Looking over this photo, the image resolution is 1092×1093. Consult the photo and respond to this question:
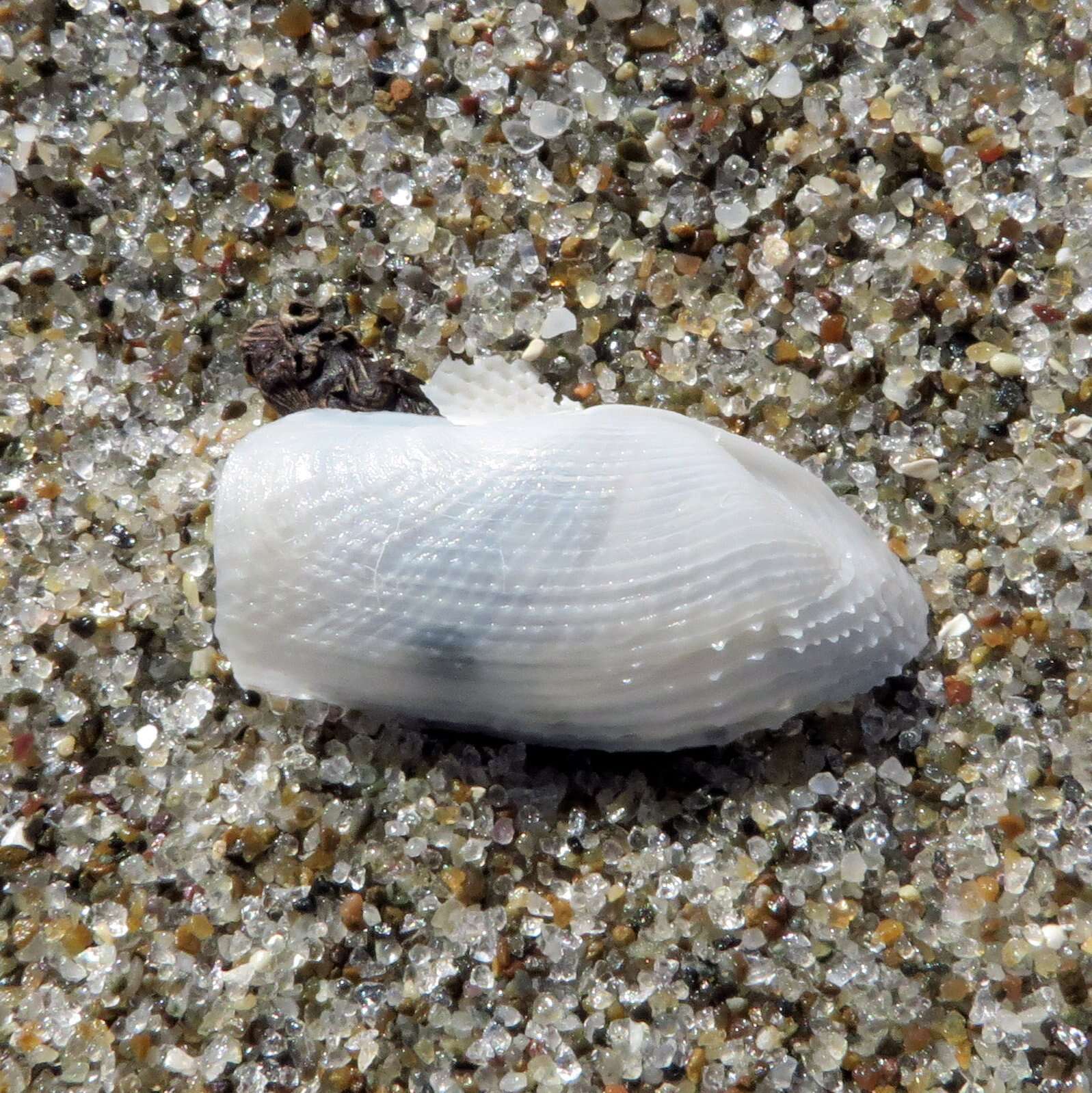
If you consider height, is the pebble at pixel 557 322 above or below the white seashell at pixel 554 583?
above

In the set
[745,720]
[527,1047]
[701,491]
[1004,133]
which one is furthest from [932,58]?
[527,1047]

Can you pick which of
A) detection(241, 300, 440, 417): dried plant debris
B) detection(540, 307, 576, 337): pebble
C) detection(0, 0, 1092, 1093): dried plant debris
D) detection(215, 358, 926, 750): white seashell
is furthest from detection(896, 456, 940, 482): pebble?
detection(241, 300, 440, 417): dried plant debris

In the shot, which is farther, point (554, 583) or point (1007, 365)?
point (1007, 365)

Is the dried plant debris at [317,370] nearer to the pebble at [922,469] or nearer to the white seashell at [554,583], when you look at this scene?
the white seashell at [554,583]

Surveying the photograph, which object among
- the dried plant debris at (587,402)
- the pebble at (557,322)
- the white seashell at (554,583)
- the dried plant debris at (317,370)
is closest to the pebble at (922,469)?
the dried plant debris at (587,402)

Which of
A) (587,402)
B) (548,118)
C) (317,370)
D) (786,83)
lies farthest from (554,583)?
(786,83)

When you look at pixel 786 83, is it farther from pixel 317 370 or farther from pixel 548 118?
pixel 317 370
